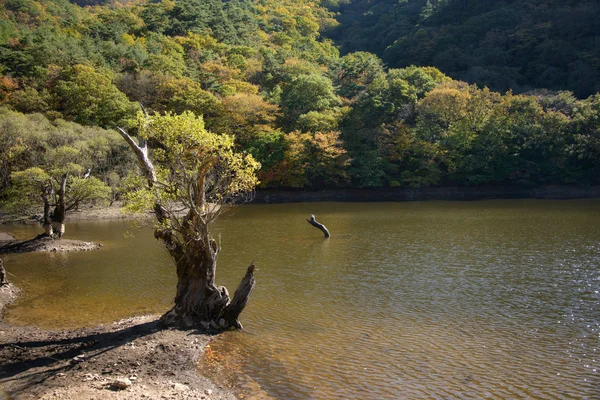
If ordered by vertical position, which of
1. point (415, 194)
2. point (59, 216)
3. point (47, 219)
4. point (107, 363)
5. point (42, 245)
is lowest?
point (42, 245)

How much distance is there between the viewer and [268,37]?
10100 cm

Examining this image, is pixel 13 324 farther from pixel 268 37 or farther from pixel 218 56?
pixel 268 37

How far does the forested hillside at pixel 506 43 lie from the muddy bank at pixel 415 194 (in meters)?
22.4

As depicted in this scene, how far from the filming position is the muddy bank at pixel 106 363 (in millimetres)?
9344

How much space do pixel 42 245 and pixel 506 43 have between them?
80246 mm

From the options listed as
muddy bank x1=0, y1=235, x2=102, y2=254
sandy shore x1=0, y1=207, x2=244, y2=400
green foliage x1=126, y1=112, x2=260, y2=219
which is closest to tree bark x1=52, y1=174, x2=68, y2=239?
muddy bank x1=0, y1=235, x2=102, y2=254

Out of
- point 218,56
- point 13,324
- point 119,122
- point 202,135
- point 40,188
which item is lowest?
point 13,324

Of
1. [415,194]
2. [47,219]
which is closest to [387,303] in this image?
[47,219]

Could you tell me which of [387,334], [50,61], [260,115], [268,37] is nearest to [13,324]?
[387,334]

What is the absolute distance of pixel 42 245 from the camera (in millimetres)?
25984

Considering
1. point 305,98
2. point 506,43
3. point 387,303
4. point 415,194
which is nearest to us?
point 387,303

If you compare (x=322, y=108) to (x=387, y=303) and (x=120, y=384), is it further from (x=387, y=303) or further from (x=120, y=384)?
(x=120, y=384)

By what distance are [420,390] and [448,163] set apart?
1928 inches

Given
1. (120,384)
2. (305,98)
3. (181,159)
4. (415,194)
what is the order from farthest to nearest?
(305,98), (415,194), (181,159), (120,384)
